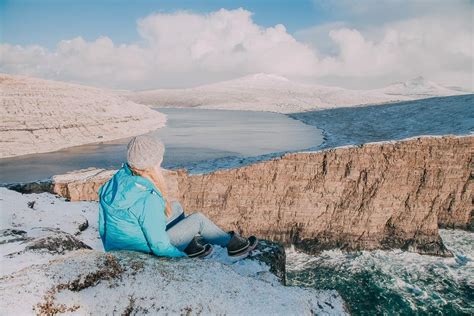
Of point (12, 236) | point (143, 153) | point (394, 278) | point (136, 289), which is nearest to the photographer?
point (136, 289)

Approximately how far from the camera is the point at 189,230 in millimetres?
6781

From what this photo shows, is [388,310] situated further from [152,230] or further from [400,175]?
[152,230]

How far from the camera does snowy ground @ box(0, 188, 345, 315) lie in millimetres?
4648

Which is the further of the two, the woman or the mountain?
the mountain

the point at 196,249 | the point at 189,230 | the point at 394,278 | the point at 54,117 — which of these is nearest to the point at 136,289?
the point at 196,249

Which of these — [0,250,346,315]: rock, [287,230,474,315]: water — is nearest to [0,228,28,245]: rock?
[0,250,346,315]: rock

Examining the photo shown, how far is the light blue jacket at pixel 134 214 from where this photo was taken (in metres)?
5.27

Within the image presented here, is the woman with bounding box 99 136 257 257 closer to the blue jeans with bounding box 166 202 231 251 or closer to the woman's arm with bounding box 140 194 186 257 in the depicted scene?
the woman's arm with bounding box 140 194 186 257

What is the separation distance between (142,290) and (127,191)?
145cm

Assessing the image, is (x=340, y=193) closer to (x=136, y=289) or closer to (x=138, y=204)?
(x=138, y=204)

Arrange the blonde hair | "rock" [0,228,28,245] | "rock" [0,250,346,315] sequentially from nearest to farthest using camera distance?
"rock" [0,250,346,315] < the blonde hair < "rock" [0,228,28,245]

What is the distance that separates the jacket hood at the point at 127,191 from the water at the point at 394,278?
14779mm

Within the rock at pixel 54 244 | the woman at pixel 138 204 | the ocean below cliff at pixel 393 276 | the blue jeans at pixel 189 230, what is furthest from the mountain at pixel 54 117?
the woman at pixel 138 204

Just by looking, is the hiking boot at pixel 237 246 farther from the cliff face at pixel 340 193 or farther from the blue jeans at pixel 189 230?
the cliff face at pixel 340 193
